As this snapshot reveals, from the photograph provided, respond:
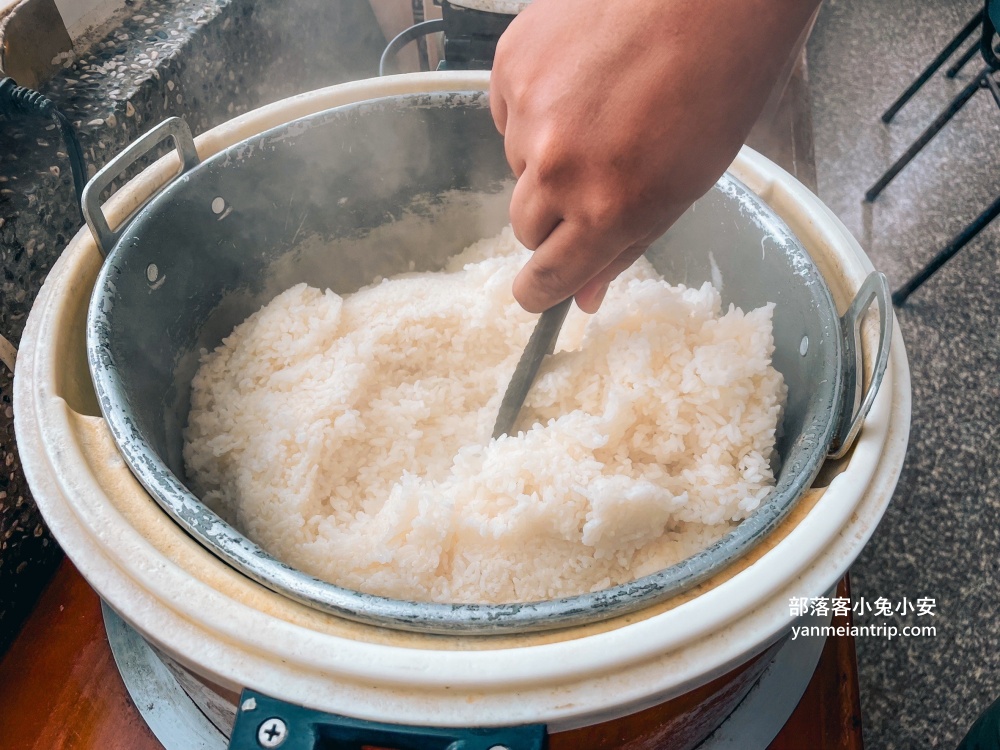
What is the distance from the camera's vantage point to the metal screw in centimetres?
55

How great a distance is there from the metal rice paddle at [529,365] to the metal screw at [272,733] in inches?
19.6

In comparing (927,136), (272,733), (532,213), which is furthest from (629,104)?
(927,136)

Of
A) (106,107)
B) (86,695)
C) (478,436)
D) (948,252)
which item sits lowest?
(948,252)

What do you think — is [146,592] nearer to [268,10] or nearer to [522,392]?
[522,392]

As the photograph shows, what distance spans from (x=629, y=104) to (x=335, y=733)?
557mm

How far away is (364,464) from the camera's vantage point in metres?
1.01

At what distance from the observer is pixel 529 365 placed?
96 cm

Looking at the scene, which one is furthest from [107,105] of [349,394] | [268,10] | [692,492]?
[692,492]

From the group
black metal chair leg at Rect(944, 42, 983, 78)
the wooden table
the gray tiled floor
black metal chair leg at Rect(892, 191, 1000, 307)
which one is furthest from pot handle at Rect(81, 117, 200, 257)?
black metal chair leg at Rect(944, 42, 983, 78)

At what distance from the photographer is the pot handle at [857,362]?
2.33 ft

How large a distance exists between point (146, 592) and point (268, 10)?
1385mm

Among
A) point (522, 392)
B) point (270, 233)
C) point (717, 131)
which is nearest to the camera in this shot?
point (717, 131)

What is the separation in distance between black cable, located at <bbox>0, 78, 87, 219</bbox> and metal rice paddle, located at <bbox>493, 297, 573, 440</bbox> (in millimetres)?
686

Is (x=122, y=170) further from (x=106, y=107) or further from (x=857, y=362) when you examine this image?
(x=857, y=362)
